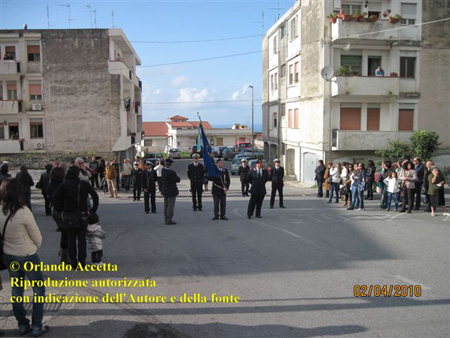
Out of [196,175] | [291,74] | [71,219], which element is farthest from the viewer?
[291,74]

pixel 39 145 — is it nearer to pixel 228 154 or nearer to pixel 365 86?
pixel 365 86

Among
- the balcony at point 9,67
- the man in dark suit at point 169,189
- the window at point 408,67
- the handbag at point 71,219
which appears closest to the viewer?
the handbag at point 71,219

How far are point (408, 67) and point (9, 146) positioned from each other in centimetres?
2655

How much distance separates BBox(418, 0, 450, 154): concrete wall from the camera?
25.8 meters

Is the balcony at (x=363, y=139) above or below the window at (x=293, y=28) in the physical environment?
below

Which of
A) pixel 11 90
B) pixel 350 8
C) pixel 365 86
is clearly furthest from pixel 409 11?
pixel 11 90

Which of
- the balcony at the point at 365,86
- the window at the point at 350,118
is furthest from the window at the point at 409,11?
the window at the point at 350,118

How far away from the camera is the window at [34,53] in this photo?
29906mm

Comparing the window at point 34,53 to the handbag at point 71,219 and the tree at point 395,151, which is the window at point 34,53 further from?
the handbag at point 71,219

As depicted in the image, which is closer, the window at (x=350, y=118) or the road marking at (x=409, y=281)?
the road marking at (x=409, y=281)

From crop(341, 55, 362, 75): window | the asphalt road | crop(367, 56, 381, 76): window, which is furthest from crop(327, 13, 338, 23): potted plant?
the asphalt road

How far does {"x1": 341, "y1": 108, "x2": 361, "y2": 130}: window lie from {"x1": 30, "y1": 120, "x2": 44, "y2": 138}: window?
20.3 m

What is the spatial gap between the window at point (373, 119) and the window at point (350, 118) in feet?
2.03

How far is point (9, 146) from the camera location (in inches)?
1196
